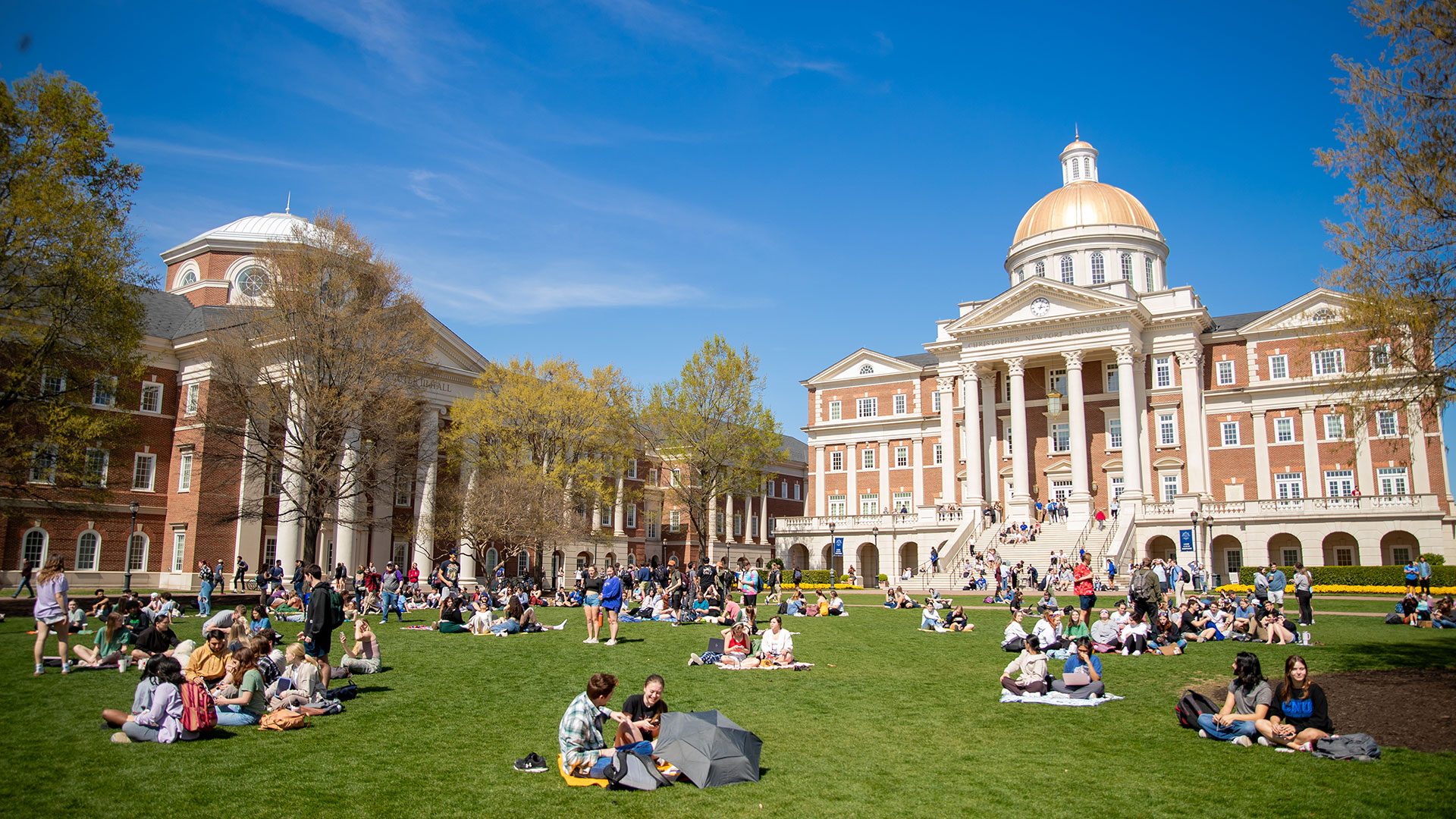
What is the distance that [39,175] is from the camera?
76.9 ft

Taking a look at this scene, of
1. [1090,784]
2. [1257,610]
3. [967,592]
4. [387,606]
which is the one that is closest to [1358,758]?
[1090,784]

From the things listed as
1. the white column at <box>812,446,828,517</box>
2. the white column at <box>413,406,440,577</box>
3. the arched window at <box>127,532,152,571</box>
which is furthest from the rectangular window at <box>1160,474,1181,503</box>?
the arched window at <box>127,532,152,571</box>

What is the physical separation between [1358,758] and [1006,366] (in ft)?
158

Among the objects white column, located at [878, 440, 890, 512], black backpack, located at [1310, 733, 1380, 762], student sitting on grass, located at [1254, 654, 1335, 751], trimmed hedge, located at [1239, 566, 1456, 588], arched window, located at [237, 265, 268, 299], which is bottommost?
black backpack, located at [1310, 733, 1380, 762]

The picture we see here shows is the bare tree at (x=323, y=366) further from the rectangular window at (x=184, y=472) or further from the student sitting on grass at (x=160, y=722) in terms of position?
the student sitting on grass at (x=160, y=722)

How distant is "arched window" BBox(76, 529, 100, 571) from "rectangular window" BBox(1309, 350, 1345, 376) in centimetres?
5972

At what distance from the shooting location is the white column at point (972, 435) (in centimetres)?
5388

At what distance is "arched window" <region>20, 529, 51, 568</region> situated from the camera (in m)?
41.2

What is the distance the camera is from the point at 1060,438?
179 ft

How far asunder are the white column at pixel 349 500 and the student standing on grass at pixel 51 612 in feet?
52.4

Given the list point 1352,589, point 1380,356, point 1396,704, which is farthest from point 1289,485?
point 1396,704

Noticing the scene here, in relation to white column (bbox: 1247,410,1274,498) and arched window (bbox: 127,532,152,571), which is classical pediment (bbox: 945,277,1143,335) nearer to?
white column (bbox: 1247,410,1274,498)

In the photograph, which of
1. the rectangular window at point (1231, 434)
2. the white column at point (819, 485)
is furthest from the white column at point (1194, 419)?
the white column at point (819, 485)

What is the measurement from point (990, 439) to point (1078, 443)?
6.51 metres
